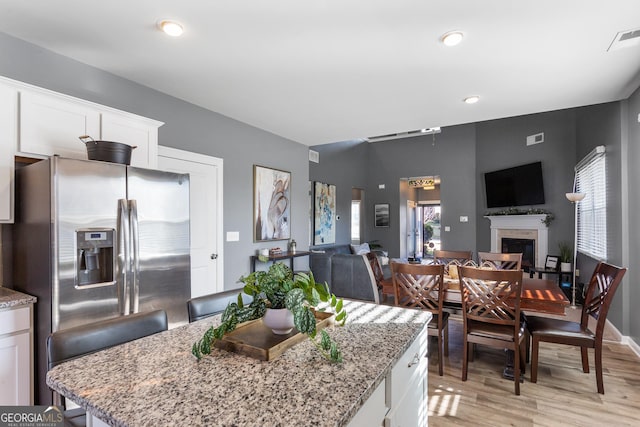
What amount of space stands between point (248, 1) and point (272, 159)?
2941 mm

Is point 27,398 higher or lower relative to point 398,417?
lower

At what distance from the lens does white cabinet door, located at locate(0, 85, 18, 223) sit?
2016 millimetres

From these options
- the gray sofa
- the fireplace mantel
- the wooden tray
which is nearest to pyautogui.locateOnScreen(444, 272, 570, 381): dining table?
the gray sofa

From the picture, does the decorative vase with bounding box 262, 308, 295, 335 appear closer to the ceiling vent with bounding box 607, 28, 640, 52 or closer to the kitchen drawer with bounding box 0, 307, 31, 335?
the kitchen drawer with bounding box 0, 307, 31, 335

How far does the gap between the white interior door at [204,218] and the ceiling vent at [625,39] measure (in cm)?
376

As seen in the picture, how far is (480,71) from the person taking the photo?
2.80m

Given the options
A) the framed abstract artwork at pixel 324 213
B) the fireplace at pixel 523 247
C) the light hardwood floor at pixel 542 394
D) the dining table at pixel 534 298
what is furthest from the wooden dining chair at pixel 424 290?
the fireplace at pixel 523 247

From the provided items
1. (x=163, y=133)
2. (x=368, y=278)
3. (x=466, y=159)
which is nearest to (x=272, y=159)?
(x=163, y=133)

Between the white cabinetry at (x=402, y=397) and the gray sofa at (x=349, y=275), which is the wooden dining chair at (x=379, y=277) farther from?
the white cabinetry at (x=402, y=397)

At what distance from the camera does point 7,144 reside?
6.76 feet

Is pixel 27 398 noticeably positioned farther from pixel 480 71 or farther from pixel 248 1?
pixel 480 71

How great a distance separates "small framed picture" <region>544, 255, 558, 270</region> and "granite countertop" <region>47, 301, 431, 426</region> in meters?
5.77

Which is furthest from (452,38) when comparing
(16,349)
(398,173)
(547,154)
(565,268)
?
(398,173)

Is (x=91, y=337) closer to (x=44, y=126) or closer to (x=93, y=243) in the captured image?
(x=93, y=243)
